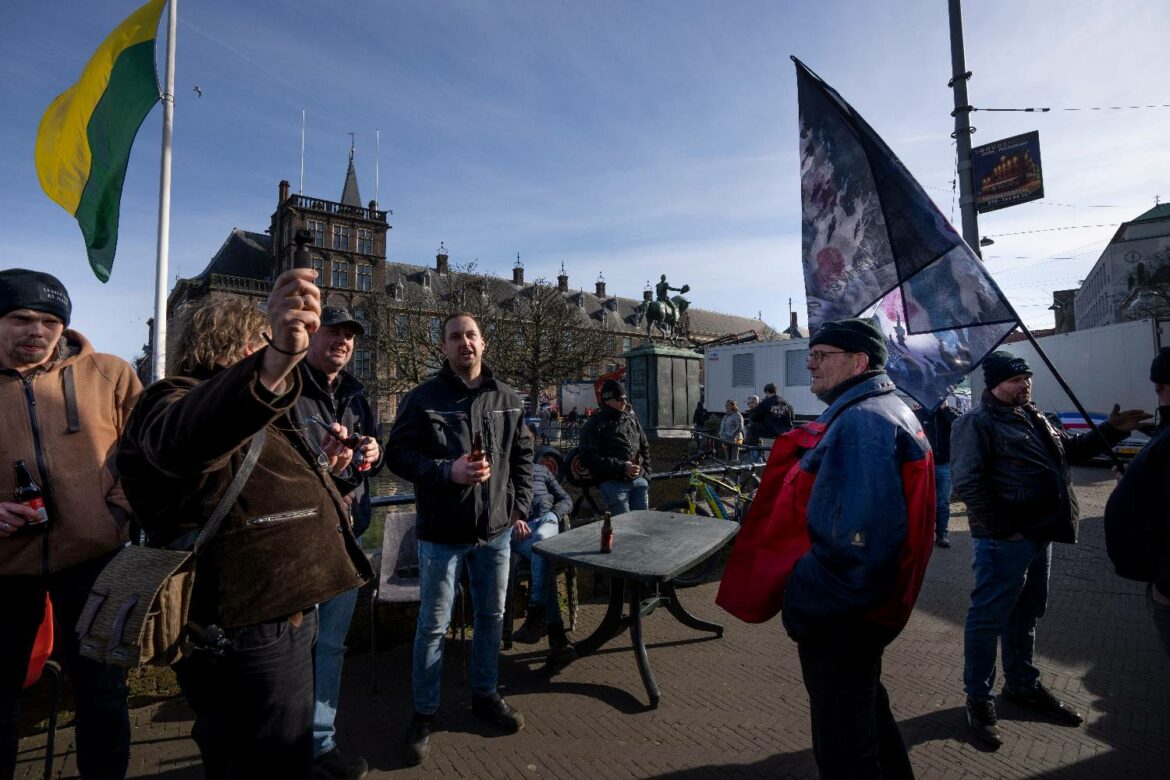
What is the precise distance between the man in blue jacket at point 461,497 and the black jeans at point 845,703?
1.56m

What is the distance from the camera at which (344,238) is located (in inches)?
1937

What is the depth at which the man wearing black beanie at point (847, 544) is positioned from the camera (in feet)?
5.99

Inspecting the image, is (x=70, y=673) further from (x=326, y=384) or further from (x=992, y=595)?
(x=992, y=595)

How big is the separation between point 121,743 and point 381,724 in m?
1.19

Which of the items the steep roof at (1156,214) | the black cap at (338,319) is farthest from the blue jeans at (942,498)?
the steep roof at (1156,214)

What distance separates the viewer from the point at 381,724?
315cm

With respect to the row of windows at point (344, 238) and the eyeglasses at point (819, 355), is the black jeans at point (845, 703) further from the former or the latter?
the row of windows at point (344, 238)

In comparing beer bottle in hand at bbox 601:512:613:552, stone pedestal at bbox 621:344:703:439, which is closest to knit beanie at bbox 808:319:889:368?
beer bottle in hand at bbox 601:512:613:552

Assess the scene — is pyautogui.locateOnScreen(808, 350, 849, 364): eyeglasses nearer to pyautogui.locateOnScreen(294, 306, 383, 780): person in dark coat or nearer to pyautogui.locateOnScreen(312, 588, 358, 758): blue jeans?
pyautogui.locateOnScreen(294, 306, 383, 780): person in dark coat

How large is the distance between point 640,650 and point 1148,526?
2.40m

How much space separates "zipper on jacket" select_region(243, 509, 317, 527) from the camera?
1608mm

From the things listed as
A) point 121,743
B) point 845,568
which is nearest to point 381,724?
point 121,743

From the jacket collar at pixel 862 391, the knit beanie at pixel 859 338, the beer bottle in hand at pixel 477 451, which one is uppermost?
the knit beanie at pixel 859 338

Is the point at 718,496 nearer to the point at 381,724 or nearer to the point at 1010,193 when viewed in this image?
the point at 381,724
